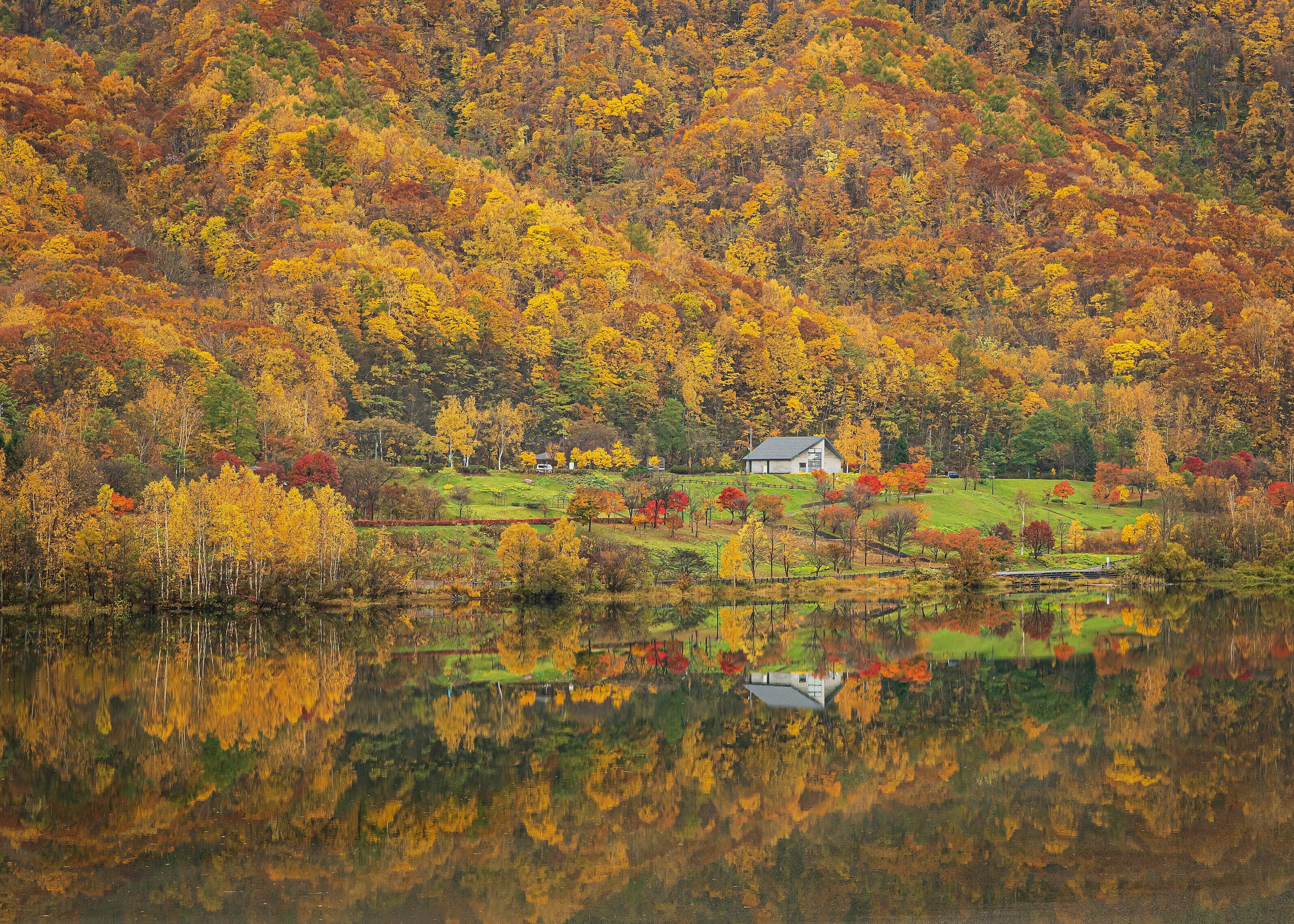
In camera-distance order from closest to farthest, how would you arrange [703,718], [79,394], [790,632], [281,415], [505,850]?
[505,850]
[703,718]
[790,632]
[79,394]
[281,415]

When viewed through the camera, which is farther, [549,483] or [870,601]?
[549,483]

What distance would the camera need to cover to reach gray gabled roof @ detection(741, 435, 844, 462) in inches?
4887

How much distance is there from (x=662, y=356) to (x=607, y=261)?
2688 centimetres

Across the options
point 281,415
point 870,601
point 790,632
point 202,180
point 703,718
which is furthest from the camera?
point 202,180

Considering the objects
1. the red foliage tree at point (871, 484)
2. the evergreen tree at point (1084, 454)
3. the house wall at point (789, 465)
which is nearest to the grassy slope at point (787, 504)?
the red foliage tree at point (871, 484)

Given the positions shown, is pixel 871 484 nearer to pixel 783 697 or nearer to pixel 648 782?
pixel 783 697

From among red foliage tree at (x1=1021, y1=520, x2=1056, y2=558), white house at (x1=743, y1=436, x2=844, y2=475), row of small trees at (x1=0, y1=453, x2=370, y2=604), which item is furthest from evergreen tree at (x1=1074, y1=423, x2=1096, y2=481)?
row of small trees at (x1=0, y1=453, x2=370, y2=604)

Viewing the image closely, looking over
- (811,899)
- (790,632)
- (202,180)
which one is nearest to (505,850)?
(811,899)

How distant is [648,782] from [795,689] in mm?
14957

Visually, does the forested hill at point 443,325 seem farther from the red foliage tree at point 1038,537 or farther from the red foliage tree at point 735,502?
the red foliage tree at point 1038,537

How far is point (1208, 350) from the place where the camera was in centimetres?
16300

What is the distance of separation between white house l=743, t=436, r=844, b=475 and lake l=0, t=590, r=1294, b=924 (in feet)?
227

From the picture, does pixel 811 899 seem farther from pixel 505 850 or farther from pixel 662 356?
pixel 662 356

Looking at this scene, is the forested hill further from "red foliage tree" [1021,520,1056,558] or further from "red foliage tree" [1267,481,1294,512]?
"red foliage tree" [1021,520,1056,558]
